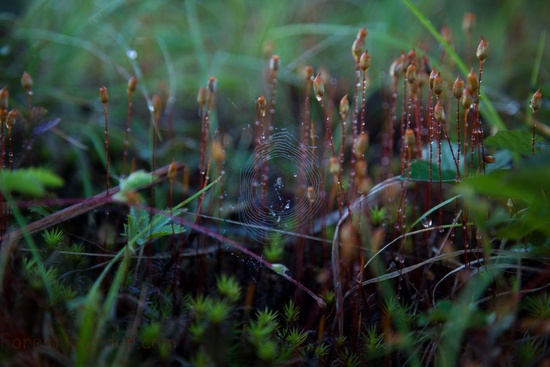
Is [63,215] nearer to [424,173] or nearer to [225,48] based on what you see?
[424,173]

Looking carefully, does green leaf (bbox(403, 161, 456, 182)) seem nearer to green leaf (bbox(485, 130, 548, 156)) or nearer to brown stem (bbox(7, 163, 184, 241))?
green leaf (bbox(485, 130, 548, 156))

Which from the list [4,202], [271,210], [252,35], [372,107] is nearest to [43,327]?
[4,202]

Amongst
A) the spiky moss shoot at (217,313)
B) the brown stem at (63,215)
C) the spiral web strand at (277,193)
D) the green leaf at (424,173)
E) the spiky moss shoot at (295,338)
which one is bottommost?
the spiky moss shoot at (295,338)


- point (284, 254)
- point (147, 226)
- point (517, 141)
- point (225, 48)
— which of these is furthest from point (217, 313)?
point (225, 48)

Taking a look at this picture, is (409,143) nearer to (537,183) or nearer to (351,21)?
(537,183)

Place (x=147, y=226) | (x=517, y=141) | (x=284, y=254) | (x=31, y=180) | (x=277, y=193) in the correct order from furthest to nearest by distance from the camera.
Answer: (x=277, y=193)
(x=284, y=254)
(x=517, y=141)
(x=147, y=226)
(x=31, y=180)

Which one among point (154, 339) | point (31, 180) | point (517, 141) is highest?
point (517, 141)

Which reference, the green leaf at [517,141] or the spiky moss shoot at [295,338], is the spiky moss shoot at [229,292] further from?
the green leaf at [517,141]

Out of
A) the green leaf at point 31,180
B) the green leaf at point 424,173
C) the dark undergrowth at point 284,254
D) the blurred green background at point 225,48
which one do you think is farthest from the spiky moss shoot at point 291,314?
the blurred green background at point 225,48
